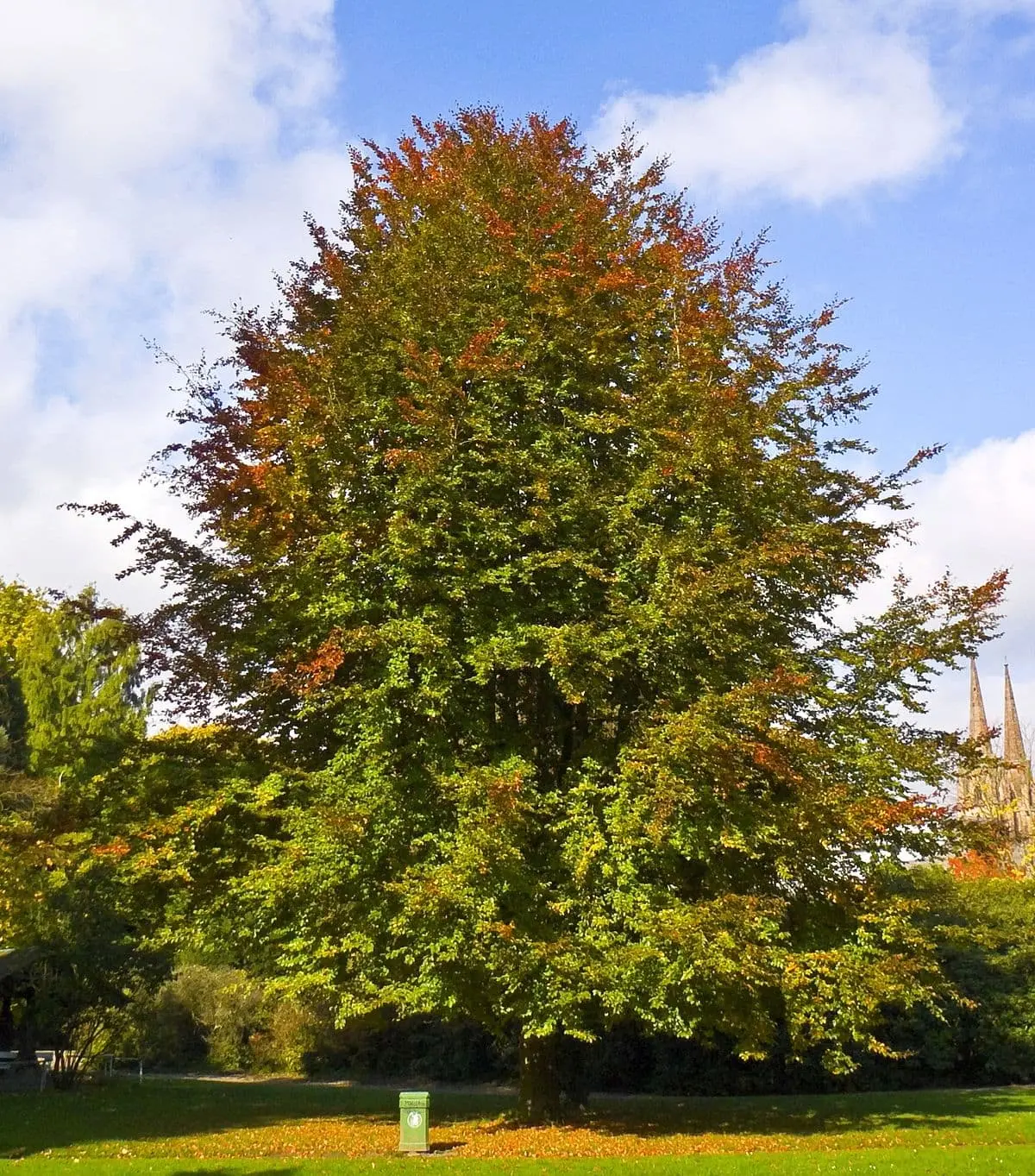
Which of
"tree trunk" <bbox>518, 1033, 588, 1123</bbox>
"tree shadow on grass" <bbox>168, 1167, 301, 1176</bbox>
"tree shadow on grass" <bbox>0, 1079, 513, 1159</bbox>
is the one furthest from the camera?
"tree trunk" <bbox>518, 1033, 588, 1123</bbox>

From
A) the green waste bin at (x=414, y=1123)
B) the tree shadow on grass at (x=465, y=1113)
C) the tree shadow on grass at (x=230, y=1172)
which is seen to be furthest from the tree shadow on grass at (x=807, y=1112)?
the tree shadow on grass at (x=230, y=1172)

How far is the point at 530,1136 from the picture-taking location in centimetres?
1441

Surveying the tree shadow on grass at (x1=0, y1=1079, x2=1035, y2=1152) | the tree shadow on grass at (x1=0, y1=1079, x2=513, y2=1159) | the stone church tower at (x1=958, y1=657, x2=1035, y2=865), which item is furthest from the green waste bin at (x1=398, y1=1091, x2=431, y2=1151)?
the stone church tower at (x1=958, y1=657, x2=1035, y2=865)

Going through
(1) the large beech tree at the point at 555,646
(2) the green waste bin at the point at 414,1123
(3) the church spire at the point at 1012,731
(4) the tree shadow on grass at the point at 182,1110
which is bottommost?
(4) the tree shadow on grass at the point at 182,1110

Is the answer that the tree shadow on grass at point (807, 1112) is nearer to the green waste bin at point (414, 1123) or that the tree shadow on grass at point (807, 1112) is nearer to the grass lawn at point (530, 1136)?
the grass lawn at point (530, 1136)

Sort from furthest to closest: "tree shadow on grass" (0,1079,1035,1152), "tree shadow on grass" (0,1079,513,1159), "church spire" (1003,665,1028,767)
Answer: "church spire" (1003,665,1028,767), "tree shadow on grass" (0,1079,513,1159), "tree shadow on grass" (0,1079,1035,1152)

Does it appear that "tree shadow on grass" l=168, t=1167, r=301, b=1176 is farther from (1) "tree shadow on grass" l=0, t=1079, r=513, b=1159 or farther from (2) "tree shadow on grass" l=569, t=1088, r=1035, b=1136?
(2) "tree shadow on grass" l=569, t=1088, r=1035, b=1136

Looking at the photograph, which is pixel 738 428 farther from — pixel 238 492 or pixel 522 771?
pixel 238 492

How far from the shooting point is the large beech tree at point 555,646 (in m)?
13.0

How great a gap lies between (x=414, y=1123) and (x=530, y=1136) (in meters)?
1.85

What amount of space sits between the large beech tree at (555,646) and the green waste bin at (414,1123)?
129 centimetres

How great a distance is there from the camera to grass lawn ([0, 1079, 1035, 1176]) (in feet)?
39.0

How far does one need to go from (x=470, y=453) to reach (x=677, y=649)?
3944 mm

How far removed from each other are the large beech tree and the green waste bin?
50.8 inches
